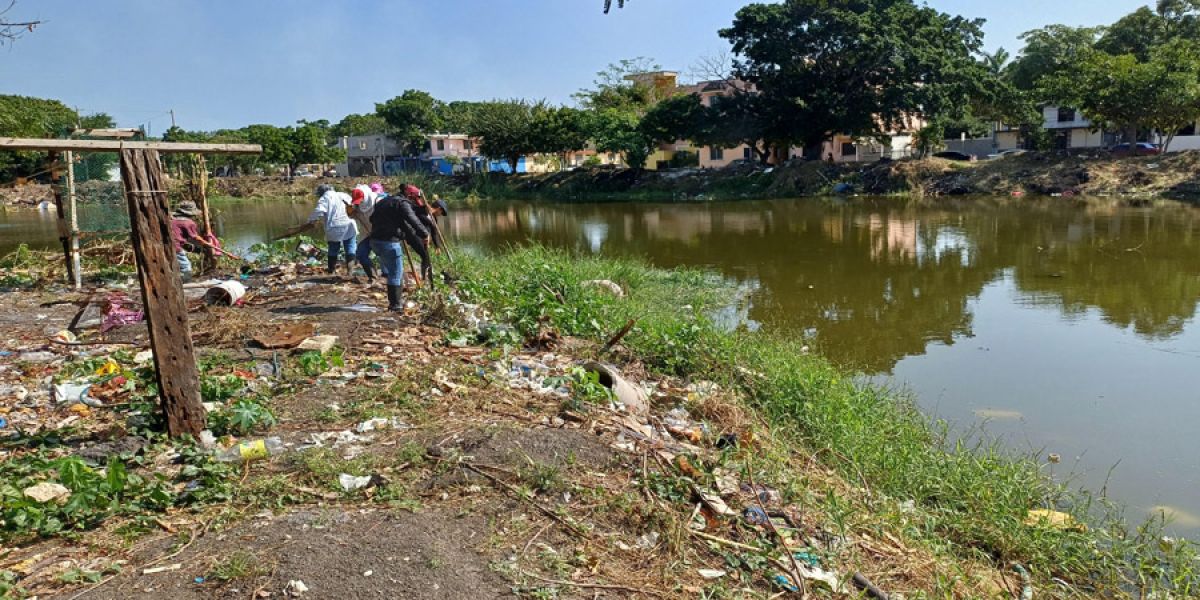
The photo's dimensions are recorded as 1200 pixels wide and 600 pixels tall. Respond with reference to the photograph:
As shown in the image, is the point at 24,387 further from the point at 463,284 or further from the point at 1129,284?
the point at 1129,284

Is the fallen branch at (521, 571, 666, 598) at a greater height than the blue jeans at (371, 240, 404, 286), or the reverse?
the blue jeans at (371, 240, 404, 286)

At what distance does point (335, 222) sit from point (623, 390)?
603 centimetres

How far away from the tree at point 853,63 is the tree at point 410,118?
34.8m

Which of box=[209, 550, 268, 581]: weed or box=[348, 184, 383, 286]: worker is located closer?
box=[209, 550, 268, 581]: weed

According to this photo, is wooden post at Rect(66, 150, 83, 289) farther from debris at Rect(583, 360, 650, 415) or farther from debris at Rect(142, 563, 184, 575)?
debris at Rect(142, 563, 184, 575)

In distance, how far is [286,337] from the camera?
6289 millimetres

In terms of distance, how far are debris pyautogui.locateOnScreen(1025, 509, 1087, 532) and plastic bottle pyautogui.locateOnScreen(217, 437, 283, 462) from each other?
14.1 ft

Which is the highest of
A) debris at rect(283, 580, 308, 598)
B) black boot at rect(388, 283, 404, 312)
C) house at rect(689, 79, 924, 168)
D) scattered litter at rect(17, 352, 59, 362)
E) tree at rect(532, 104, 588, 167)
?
tree at rect(532, 104, 588, 167)

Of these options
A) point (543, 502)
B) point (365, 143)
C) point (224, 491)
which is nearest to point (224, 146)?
point (224, 491)

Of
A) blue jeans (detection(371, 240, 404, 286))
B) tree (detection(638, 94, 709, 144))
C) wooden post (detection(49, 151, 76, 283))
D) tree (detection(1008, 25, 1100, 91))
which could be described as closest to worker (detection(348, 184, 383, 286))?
blue jeans (detection(371, 240, 404, 286))

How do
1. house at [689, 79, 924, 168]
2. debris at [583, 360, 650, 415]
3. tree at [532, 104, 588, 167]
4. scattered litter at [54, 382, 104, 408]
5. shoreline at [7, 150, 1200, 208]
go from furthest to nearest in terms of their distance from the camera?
tree at [532, 104, 588, 167] < house at [689, 79, 924, 168] < shoreline at [7, 150, 1200, 208] < debris at [583, 360, 650, 415] < scattered litter at [54, 382, 104, 408]

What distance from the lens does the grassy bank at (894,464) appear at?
4.01 metres

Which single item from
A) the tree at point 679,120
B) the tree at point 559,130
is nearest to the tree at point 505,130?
the tree at point 559,130

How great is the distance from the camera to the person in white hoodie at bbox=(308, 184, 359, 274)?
972cm
